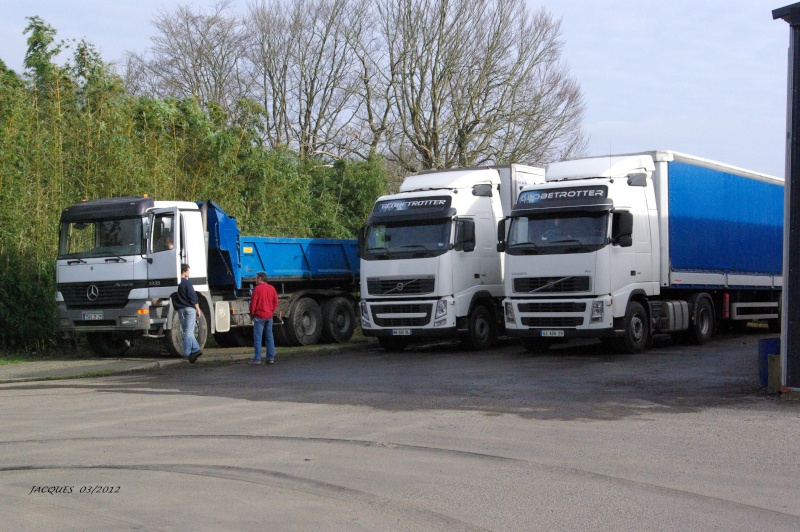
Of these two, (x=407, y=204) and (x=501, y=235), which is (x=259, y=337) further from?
(x=501, y=235)

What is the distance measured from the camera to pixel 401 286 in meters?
19.8

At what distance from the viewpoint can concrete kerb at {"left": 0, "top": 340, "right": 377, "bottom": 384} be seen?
660 inches

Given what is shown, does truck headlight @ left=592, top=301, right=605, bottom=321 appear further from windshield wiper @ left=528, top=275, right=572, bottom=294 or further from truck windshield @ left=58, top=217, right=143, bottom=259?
truck windshield @ left=58, top=217, right=143, bottom=259

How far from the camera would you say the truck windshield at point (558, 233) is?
18000 mm

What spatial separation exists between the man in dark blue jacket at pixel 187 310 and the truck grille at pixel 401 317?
388 cm

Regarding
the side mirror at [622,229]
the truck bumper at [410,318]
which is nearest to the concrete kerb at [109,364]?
the truck bumper at [410,318]

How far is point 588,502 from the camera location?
271 inches

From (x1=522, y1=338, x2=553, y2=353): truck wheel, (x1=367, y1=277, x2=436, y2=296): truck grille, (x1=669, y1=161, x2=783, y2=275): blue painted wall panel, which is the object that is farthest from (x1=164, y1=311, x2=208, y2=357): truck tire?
(x1=669, y1=161, x2=783, y2=275): blue painted wall panel

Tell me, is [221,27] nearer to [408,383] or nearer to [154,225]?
[154,225]

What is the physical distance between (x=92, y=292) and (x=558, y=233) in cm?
914

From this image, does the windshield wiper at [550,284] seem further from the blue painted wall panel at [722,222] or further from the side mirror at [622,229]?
the blue painted wall panel at [722,222]

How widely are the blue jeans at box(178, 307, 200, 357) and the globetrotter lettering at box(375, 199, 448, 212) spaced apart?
15.0ft

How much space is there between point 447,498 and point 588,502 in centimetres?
101

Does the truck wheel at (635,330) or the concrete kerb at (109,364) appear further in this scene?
the truck wheel at (635,330)
